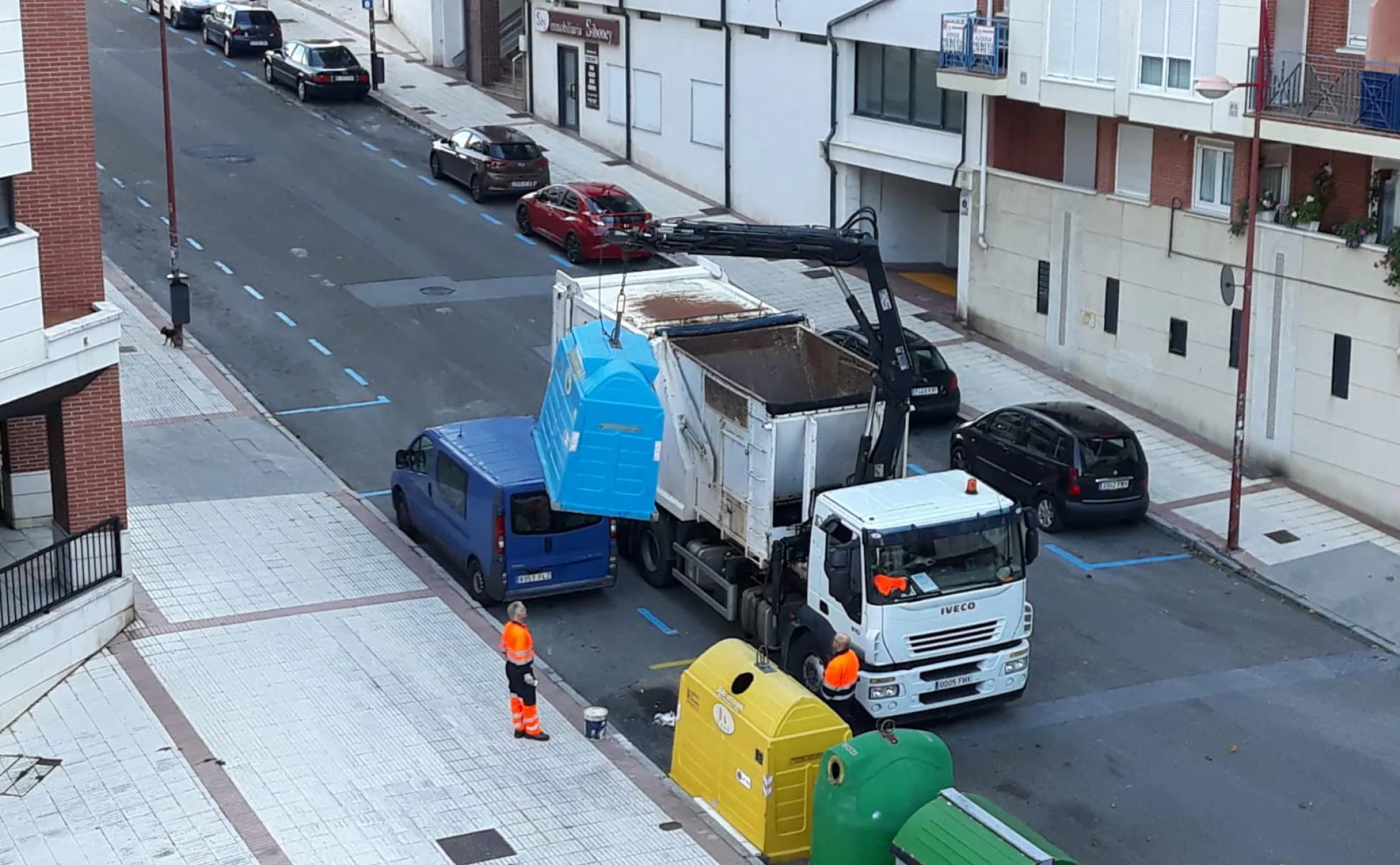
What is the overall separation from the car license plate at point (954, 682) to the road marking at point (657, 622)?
402 centimetres

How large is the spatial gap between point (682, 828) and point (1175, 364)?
15522mm

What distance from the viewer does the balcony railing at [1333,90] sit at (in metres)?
24.4

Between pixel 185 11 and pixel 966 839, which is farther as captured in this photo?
pixel 185 11

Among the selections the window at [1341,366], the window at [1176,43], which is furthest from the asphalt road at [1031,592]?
the window at [1176,43]

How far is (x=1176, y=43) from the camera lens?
91.5ft

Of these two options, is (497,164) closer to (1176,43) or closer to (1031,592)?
(1176,43)

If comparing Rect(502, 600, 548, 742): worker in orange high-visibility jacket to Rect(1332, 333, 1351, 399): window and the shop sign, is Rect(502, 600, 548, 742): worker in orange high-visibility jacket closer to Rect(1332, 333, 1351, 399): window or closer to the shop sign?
Rect(1332, 333, 1351, 399): window

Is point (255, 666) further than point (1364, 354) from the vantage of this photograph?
No

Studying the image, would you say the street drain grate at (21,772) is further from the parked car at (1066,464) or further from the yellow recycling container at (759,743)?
Result: the parked car at (1066,464)

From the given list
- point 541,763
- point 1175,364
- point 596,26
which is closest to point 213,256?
point 596,26

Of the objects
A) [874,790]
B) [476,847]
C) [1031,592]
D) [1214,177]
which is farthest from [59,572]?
[1214,177]

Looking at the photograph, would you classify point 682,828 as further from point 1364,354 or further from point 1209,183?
point 1209,183

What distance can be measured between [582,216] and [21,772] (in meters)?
21.1

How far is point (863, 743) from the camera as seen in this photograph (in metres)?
15.3
